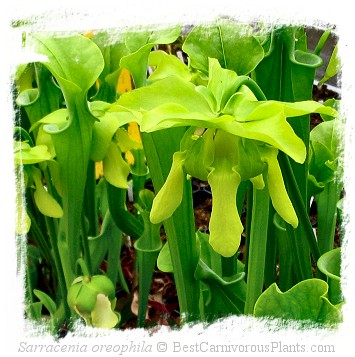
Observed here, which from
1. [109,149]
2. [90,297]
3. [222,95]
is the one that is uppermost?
[222,95]

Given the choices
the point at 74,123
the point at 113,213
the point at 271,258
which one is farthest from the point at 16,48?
the point at 271,258

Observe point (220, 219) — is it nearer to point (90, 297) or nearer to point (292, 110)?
point (292, 110)

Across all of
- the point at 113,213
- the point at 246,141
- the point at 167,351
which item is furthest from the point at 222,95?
the point at 113,213

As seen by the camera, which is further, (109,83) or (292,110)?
(109,83)

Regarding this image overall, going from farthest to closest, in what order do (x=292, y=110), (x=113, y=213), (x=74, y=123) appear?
1. (x=113, y=213)
2. (x=74, y=123)
3. (x=292, y=110)

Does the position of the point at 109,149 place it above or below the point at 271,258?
above

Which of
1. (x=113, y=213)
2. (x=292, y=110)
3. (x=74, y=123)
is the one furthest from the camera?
(x=113, y=213)
